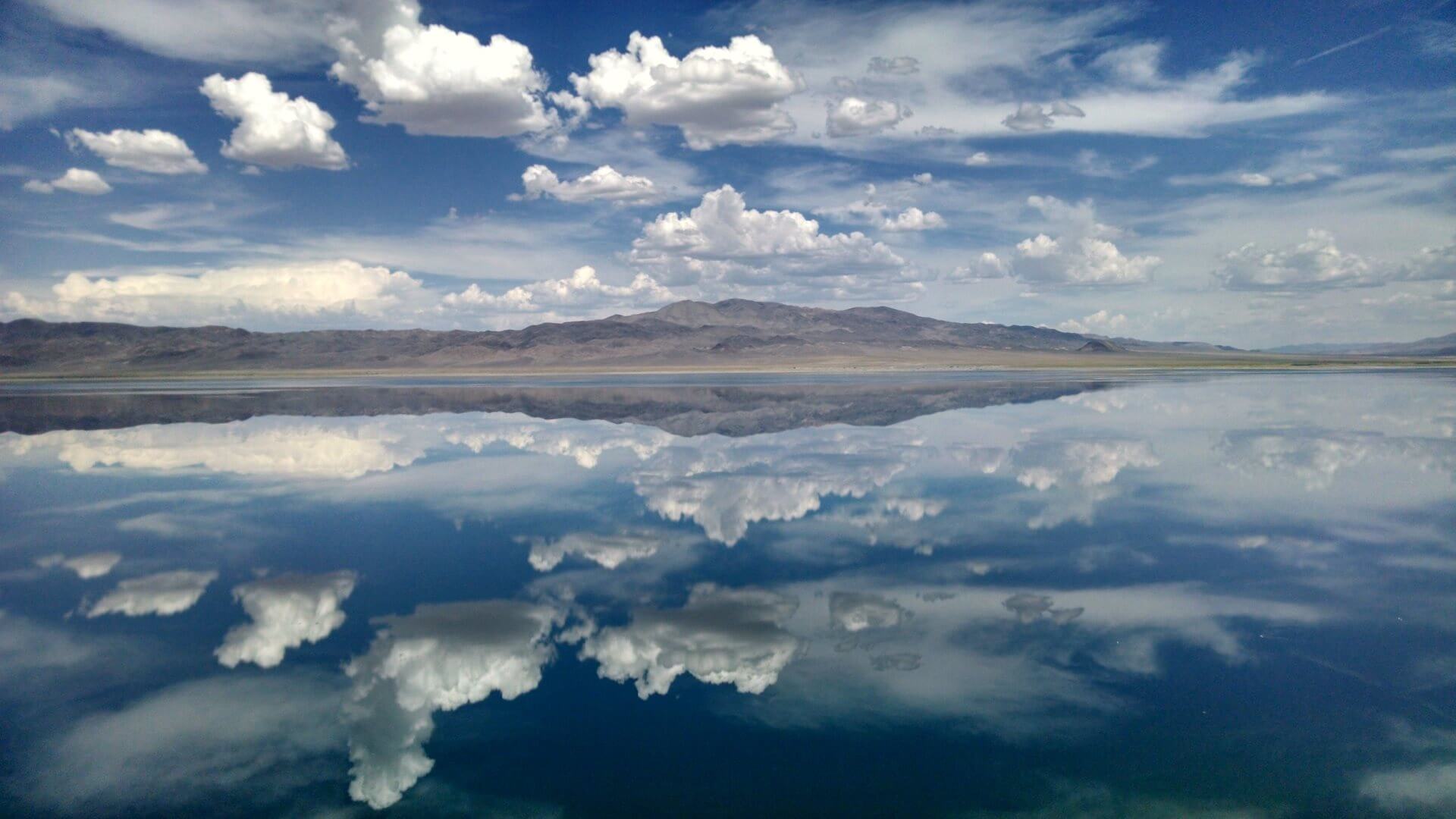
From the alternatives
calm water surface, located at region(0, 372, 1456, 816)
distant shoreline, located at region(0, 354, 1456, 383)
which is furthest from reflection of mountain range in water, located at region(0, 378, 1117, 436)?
distant shoreline, located at region(0, 354, 1456, 383)

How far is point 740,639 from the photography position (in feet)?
34.1

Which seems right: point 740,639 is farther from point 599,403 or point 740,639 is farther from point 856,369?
point 856,369

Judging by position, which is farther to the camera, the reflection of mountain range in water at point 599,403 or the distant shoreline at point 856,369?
the distant shoreline at point 856,369

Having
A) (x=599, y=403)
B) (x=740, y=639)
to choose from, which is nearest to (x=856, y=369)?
(x=599, y=403)

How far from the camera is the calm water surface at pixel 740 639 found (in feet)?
24.0

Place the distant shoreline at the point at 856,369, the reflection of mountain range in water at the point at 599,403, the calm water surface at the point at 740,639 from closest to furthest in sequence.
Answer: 1. the calm water surface at the point at 740,639
2. the reflection of mountain range in water at the point at 599,403
3. the distant shoreline at the point at 856,369

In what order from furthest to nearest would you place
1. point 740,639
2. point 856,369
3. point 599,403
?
1. point 856,369
2. point 599,403
3. point 740,639

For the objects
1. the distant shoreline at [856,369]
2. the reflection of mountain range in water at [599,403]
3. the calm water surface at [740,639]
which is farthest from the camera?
the distant shoreline at [856,369]

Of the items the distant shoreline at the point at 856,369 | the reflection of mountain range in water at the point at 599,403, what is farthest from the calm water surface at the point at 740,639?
the distant shoreline at the point at 856,369

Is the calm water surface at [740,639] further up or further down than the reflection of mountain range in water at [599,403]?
further up

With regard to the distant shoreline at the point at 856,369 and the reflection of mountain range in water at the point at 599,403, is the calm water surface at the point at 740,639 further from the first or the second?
the distant shoreline at the point at 856,369

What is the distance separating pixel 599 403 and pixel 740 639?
43.0 m

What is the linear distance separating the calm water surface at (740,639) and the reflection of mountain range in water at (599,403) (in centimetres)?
1564

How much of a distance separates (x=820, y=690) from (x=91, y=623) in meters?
9.72
